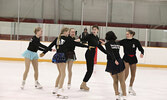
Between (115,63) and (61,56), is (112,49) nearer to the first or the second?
(115,63)

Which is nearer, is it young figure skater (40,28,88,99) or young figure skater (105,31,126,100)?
young figure skater (105,31,126,100)

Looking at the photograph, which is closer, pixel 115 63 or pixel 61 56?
pixel 115 63

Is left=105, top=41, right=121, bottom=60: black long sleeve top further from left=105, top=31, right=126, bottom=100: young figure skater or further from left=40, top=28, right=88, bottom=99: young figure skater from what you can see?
left=40, top=28, right=88, bottom=99: young figure skater

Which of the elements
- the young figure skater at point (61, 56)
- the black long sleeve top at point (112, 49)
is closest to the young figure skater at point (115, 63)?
the black long sleeve top at point (112, 49)

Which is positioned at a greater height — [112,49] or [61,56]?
[112,49]

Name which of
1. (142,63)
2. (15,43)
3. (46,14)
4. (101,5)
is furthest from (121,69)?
(46,14)

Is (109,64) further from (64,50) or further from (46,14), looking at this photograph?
(46,14)

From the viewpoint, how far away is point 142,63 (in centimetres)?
1164

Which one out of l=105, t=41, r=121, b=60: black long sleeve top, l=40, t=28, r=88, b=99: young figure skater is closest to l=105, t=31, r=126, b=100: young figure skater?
l=105, t=41, r=121, b=60: black long sleeve top

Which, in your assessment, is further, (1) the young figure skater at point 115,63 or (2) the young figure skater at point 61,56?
(2) the young figure skater at point 61,56

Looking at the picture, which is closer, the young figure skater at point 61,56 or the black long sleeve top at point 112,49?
the black long sleeve top at point 112,49

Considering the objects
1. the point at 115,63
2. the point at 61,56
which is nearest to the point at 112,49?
the point at 115,63

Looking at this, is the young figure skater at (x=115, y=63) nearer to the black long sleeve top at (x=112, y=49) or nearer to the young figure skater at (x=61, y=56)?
the black long sleeve top at (x=112, y=49)

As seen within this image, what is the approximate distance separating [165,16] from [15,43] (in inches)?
322
